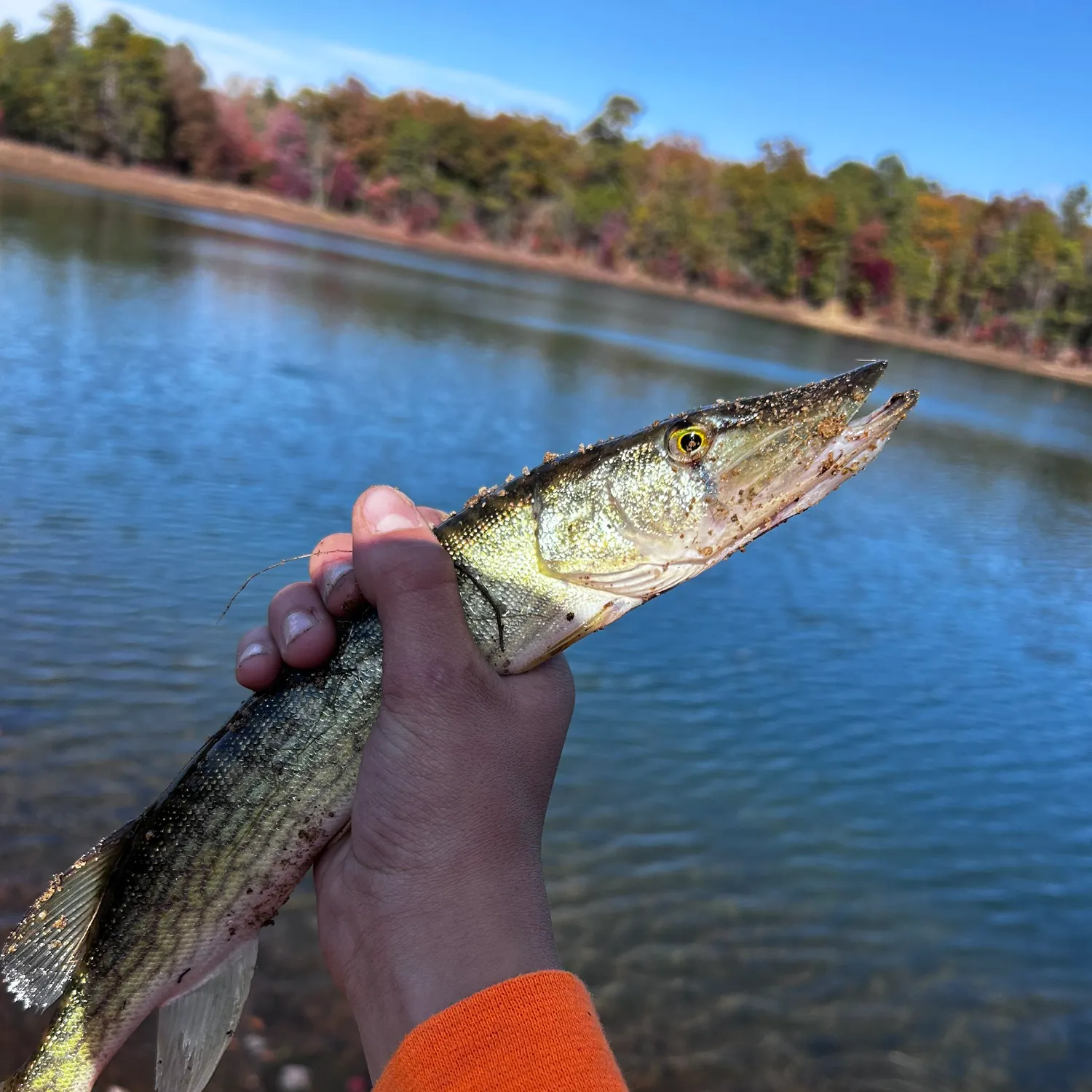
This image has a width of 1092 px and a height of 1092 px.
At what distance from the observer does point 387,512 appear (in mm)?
2475

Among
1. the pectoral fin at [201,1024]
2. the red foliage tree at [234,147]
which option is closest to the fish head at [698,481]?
the pectoral fin at [201,1024]

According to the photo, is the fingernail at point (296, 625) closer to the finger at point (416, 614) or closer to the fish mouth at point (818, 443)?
the finger at point (416, 614)

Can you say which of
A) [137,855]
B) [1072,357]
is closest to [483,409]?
[137,855]

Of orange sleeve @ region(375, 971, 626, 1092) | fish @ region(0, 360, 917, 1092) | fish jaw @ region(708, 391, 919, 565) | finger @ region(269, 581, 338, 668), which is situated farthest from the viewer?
finger @ region(269, 581, 338, 668)

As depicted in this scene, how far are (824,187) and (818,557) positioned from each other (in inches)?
3778

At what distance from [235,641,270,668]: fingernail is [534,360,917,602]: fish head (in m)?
0.90

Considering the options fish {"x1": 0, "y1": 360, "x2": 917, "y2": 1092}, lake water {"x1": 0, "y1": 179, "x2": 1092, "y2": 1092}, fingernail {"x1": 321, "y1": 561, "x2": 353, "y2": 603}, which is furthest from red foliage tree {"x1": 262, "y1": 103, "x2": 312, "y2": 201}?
fish {"x1": 0, "y1": 360, "x2": 917, "y2": 1092}

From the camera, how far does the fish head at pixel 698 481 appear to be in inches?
88.8

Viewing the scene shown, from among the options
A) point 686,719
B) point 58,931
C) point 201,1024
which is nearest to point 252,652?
point 58,931

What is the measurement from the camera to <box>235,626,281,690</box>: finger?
8.64 feet

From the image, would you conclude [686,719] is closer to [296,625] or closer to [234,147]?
[296,625]

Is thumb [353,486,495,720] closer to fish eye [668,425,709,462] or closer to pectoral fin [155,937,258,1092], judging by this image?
fish eye [668,425,709,462]

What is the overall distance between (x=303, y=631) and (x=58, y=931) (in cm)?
115

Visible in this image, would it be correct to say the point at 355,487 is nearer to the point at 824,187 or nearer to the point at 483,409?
the point at 483,409
